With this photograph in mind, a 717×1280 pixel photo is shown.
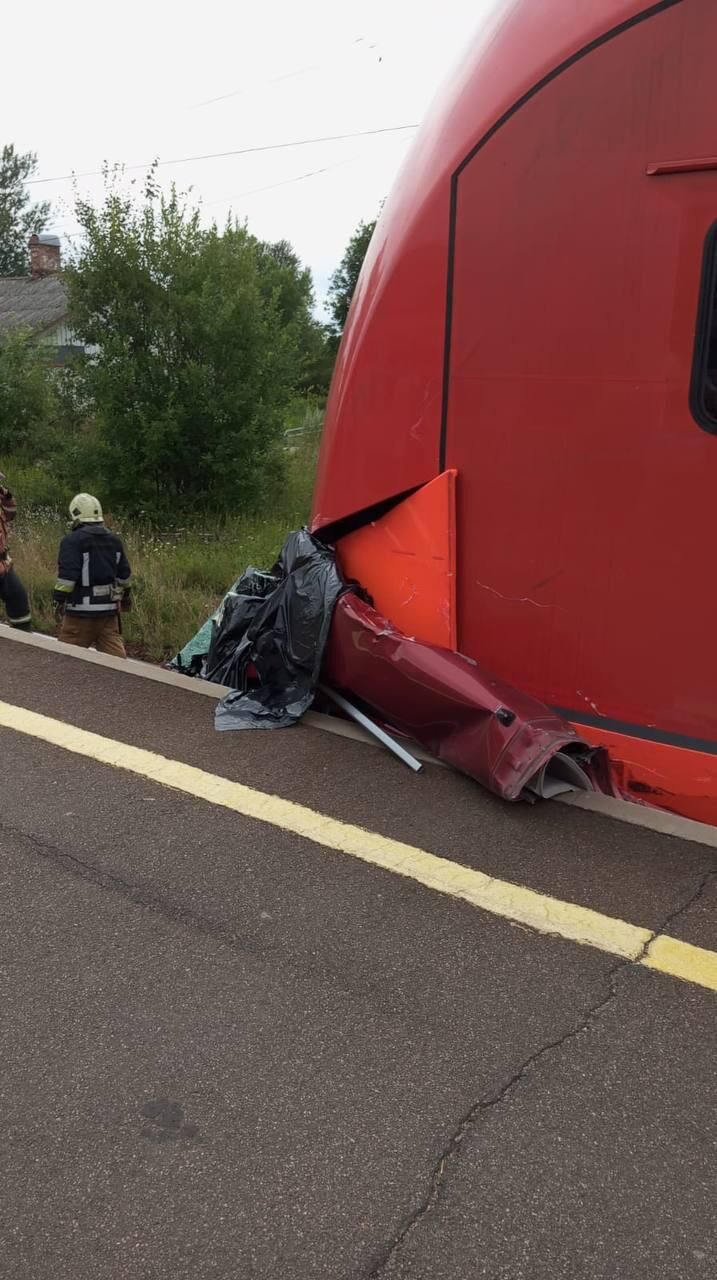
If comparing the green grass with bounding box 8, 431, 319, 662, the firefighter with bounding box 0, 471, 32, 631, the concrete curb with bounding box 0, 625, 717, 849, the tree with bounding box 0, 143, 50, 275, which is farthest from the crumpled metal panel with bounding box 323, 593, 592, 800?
the tree with bounding box 0, 143, 50, 275

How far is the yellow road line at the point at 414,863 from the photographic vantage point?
3.02m

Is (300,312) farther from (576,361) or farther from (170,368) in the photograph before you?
(576,361)

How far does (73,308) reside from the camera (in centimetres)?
1244

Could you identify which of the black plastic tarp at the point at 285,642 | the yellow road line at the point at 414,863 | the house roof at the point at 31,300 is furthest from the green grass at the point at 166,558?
the house roof at the point at 31,300

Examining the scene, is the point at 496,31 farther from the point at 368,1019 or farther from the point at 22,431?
the point at 22,431

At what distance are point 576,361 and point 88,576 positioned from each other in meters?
4.13

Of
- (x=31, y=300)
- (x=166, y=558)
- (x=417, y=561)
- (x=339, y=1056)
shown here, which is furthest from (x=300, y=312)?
(x=339, y=1056)

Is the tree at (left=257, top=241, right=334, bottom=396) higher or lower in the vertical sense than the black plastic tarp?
higher

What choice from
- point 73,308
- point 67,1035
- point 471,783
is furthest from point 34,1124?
point 73,308

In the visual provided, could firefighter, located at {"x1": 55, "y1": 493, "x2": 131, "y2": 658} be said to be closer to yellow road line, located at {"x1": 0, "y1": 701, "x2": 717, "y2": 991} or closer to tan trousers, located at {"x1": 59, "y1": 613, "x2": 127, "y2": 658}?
tan trousers, located at {"x1": 59, "y1": 613, "x2": 127, "y2": 658}

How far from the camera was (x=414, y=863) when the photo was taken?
11.7 feet

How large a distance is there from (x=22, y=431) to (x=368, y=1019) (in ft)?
56.0

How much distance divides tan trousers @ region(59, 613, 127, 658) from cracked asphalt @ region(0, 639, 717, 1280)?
9.81 feet

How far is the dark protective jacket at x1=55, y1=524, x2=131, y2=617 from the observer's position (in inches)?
264
